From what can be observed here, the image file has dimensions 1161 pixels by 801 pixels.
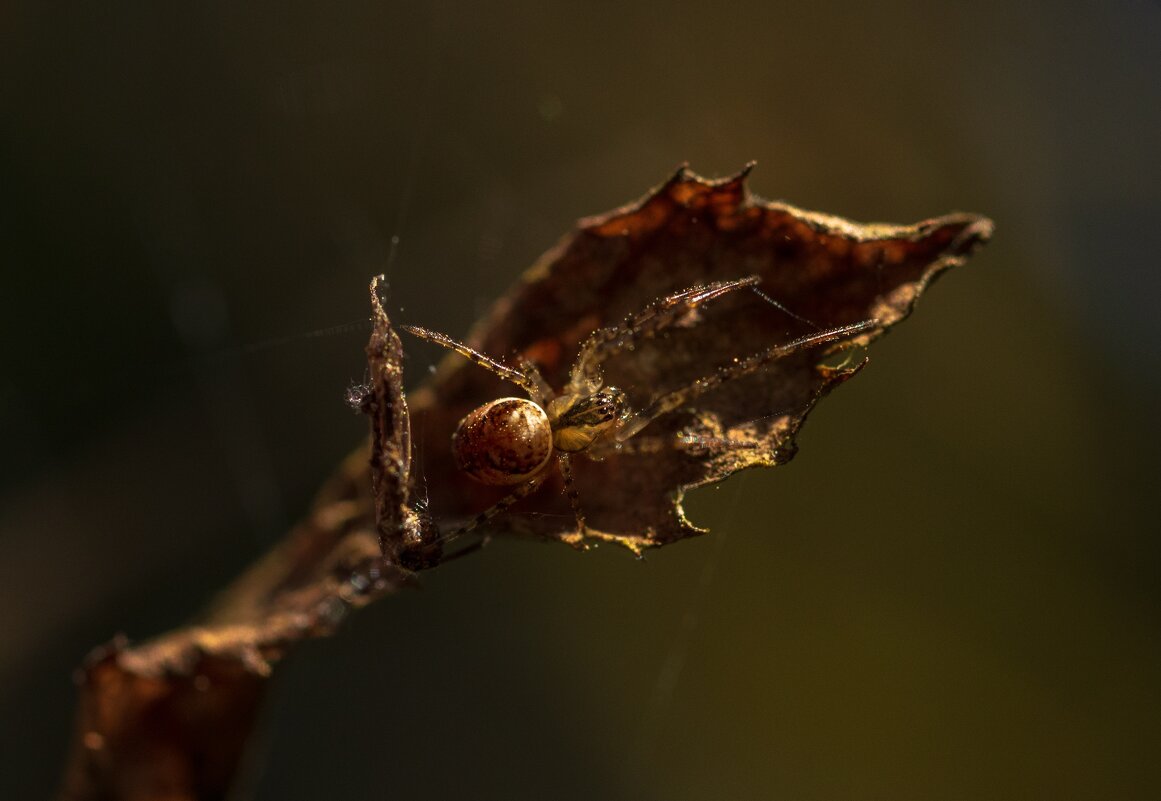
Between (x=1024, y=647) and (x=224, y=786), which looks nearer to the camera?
(x=224, y=786)

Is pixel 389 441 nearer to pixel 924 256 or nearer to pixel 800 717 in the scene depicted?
pixel 924 256

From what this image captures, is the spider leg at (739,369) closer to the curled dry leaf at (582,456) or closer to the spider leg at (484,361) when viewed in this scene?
the curled dry leaf at (582,456)

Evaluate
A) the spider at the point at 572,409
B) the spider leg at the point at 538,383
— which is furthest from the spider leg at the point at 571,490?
the spider leg at the point at 538,383

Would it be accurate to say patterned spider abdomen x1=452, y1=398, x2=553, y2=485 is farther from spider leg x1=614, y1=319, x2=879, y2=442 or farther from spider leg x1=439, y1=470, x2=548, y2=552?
spider leg x1=614, y1=319, x2=879, y2=442

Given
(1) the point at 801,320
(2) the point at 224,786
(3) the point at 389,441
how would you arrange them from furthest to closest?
(2) the point at 224,786
(1) the point at 801,320
(3) the point at 389,441

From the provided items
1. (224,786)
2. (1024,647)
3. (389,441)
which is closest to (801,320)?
(389,441)

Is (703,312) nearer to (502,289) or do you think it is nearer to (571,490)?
(571,490)
